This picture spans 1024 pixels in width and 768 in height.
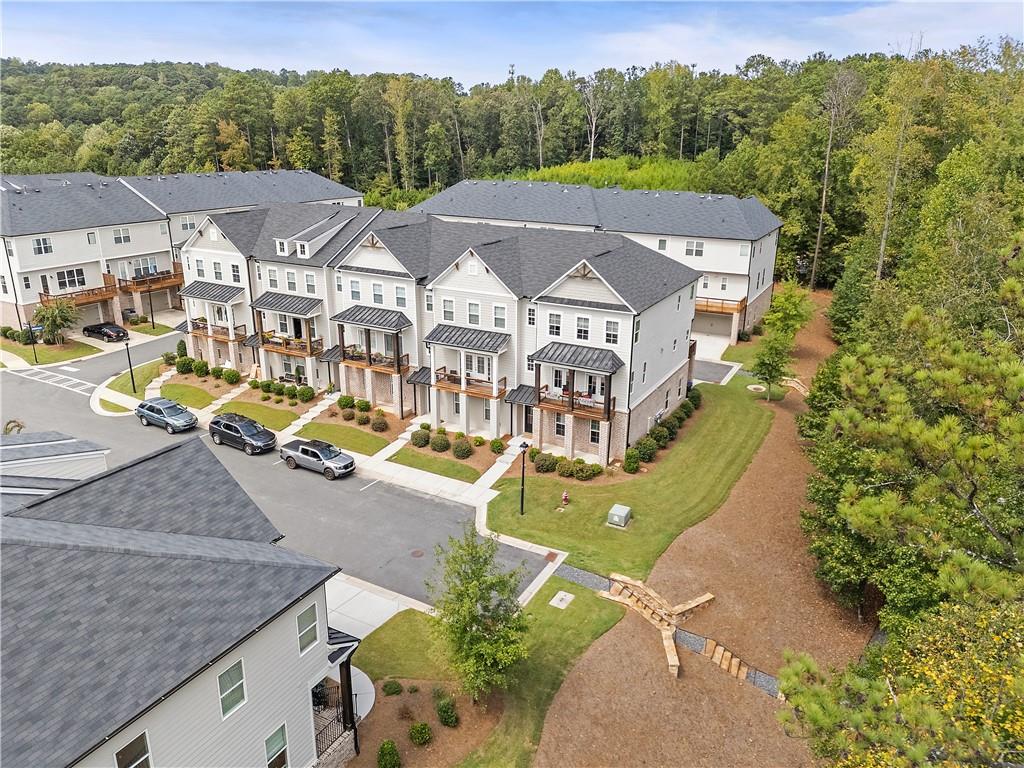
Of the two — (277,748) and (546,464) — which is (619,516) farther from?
(277,748)

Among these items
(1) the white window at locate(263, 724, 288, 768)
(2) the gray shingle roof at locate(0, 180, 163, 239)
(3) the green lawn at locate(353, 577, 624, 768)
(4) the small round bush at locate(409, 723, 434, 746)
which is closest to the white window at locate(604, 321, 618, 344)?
(3) the green lawn at locate(353, 577, 624, 768)

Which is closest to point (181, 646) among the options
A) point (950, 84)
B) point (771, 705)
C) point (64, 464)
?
point (64, 464)

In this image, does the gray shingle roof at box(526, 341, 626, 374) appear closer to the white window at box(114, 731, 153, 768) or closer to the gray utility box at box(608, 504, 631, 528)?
the gray utility box at box(608, 504, 631, 528)

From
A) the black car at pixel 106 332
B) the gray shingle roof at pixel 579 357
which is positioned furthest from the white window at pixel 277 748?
the black car at pixel 106 332

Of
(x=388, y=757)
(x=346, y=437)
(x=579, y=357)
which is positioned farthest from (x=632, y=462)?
(x=388, y=757)

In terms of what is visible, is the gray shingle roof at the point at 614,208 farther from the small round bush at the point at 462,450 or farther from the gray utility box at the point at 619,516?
the gray utility box at the point at 619,516

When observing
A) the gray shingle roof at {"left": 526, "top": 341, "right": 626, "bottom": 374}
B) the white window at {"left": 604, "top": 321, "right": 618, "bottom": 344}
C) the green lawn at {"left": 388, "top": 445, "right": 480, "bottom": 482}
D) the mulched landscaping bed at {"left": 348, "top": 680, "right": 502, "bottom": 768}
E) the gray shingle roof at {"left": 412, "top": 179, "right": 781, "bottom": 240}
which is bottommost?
the mulched landscaping bed at {"left": 348, "top": 680, "right": 502, "bottom": 768}

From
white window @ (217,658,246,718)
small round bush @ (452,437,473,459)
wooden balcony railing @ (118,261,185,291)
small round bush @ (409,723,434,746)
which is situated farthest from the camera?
wooden balcony railing @ (118,261,185,291)
